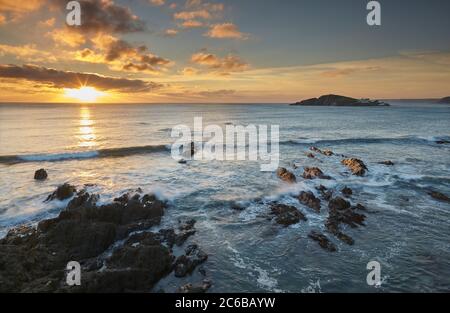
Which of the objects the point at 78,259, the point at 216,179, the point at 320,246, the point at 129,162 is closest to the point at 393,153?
the point at 216,179

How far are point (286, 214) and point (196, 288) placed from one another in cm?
822

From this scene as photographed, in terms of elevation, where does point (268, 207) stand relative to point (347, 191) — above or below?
below

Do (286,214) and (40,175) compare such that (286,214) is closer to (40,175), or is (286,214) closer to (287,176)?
(287,176)

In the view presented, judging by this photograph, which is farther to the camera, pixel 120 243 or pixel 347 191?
pixel 347 191

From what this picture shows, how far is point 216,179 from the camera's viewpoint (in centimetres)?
2606

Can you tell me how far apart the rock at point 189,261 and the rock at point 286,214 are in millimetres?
5397

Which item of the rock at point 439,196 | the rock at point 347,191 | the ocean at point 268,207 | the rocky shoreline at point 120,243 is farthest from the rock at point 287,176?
the rock at point 439,196

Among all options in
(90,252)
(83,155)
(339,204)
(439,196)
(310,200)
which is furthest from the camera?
(83,155)

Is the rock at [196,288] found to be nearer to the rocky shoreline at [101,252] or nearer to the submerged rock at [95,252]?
the rocky shoreline at [101,252]

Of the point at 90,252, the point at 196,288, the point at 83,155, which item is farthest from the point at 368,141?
the point at 90,252

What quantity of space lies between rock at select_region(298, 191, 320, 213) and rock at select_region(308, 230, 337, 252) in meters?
3.63

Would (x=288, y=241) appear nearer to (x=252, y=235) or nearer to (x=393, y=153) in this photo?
(x=252, y=235)

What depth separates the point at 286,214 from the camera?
1748cm
